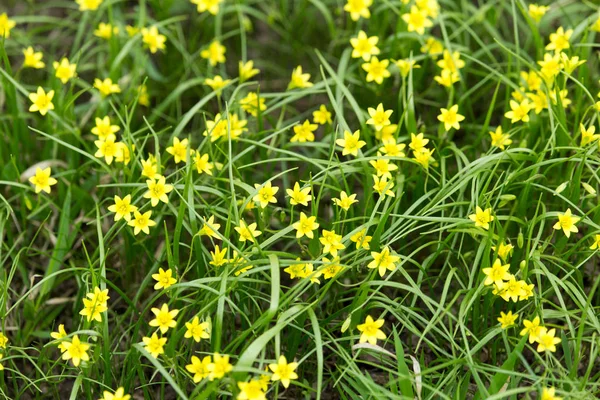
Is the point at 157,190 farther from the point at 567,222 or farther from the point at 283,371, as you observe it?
the point at 567,222

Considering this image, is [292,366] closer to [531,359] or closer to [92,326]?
[92,326]

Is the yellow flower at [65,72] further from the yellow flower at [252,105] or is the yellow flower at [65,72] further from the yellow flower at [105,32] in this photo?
the yellow flower at [252,105]

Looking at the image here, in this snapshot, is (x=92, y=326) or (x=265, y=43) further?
(x=265, y=43)

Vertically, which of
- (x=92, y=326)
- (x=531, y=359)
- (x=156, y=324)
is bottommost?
(x=531, y=359)

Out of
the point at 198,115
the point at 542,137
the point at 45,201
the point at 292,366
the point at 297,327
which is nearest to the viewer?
the point at 292,366

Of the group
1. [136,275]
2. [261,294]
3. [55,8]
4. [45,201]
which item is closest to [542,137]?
[261,294]

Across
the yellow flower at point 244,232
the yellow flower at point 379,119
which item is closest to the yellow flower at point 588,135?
the yellow flower at point 379,119
